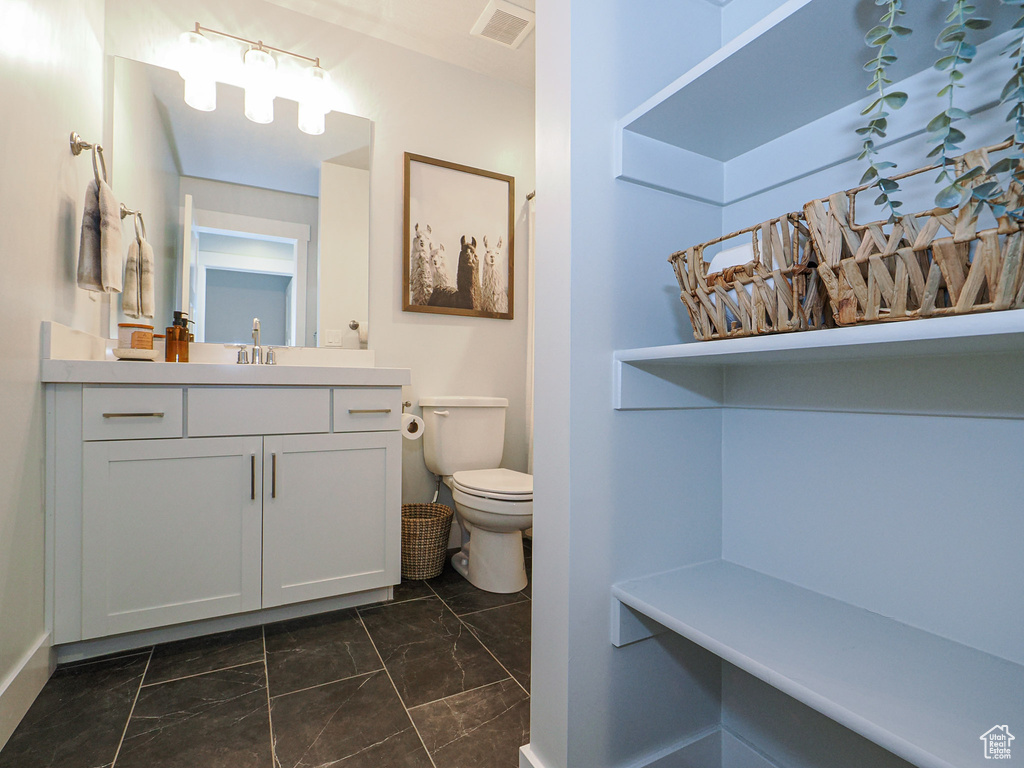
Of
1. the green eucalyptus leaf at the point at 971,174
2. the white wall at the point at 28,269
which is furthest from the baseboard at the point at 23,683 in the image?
the green eucalyptus leaf at the point at 971,174

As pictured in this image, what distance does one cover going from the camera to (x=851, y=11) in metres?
0.66

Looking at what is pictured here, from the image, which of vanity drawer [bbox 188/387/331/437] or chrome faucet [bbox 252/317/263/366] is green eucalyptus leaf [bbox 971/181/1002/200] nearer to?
vanity drawer [bbox 188/387/331/437]

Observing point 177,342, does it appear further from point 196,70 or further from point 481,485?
point 481,485

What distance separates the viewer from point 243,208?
7.07ft

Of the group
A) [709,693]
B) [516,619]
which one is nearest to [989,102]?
[709,693]

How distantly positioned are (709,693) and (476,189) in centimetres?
232

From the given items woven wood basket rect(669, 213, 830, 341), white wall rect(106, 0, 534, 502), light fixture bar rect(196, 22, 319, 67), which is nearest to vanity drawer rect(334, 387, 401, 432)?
white wall rect(106, 0, 534, 502)

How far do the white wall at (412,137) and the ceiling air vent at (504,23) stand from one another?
0.92 ft

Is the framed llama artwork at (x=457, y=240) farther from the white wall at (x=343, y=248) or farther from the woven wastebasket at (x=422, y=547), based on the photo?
the woven wastebasket at (x=422, y=547)

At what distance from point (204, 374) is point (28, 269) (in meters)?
0.49

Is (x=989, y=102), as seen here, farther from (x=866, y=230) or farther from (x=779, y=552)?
(x=779, y=552)

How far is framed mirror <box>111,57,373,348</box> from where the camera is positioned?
6.52 ft

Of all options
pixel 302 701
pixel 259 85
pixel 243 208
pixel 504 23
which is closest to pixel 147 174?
pixel 243 208

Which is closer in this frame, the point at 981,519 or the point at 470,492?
the point at 981,519
